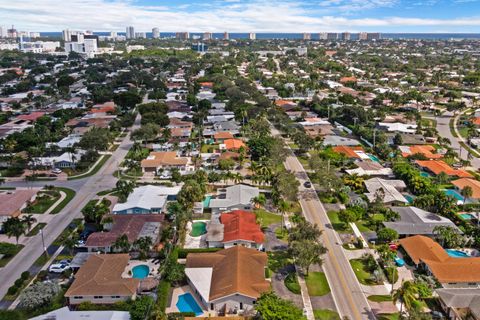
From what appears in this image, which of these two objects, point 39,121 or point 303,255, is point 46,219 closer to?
point 303,255

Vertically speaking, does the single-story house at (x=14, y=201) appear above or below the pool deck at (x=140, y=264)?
above

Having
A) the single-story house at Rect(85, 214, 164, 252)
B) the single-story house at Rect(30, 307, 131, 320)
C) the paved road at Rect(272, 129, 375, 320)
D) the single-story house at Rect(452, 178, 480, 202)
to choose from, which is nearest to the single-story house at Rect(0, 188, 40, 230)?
the single-story house at Rect(85, 214, 164, 252)

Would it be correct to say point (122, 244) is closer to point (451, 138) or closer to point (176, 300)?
point (176, 300)

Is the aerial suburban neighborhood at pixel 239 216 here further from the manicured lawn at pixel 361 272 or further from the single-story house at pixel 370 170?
the single-story house at pixel 370 170

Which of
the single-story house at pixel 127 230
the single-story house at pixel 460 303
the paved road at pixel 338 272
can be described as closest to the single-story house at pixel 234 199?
the paved road at pixel 338 272

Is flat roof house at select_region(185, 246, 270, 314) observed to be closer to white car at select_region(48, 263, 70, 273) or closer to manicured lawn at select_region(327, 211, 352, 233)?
white car at select_region(48, 263, 70, 273)

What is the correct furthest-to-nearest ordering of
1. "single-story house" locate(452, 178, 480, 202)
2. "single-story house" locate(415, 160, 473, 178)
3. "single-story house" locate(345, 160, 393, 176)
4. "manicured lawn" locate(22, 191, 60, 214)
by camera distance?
"single-story house" locate(345, 160, 393, 176), "single-story house" locate(415, 160, 473, 178), "single-story house" locate(452, 178, 480, 202), "manicured lawn" locate(22, 191, 60, 214)

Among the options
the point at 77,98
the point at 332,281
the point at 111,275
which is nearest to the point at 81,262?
the point at 111,275
